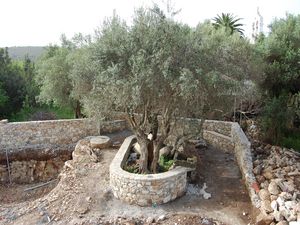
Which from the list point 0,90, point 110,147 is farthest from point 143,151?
point 0,90

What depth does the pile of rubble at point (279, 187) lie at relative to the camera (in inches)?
298

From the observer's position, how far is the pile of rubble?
24.8 ft

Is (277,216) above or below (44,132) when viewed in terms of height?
below

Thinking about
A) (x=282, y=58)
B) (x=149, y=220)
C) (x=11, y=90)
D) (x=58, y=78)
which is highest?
(x=282, y=58)

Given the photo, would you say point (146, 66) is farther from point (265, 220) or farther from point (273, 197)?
point (265, 220)

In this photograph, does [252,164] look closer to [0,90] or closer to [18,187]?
[18,187]

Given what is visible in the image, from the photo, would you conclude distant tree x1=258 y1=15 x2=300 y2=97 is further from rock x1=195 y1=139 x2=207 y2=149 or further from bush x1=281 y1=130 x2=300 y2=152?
rock x1=195 y1=139 x2=207 y2=149

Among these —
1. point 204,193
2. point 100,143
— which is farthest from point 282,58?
point 100,143

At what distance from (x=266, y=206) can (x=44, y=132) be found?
11175mm

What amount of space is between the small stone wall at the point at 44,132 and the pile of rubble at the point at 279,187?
838 centimetres

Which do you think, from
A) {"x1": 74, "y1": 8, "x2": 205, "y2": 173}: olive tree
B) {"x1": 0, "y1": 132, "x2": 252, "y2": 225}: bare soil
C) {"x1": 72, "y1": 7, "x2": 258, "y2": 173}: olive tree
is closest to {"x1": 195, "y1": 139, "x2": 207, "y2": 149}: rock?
{"x1": 0, "y1": 132, "x2": 252, "y2": 225}: bare soil

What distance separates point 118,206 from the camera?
916cm

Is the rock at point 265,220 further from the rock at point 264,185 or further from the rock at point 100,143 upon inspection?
the rock at point 100,143

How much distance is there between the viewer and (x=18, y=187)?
14.1 meters
